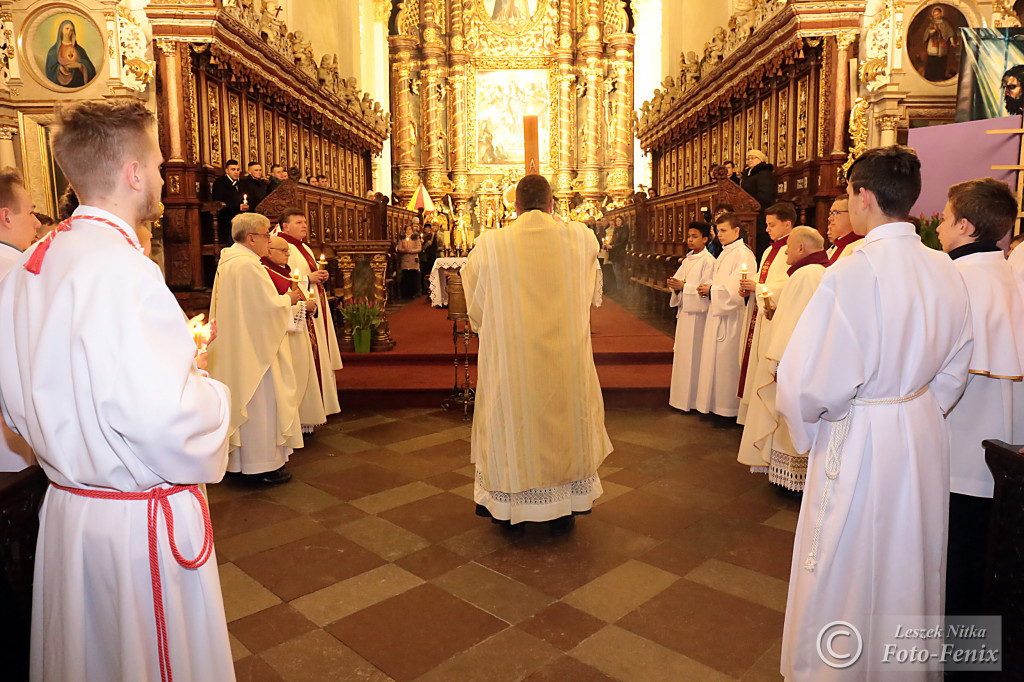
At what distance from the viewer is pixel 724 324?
649 cm

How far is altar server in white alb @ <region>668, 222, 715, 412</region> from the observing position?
6769mm

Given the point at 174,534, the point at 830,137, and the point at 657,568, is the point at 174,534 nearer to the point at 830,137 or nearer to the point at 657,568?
the point at 657,568

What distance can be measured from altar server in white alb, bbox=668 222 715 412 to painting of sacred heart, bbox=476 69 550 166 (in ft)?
51.3

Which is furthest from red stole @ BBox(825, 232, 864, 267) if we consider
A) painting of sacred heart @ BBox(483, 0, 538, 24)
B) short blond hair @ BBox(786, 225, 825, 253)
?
painting of sacred heart @ BBox(483, 0, 538, 24)

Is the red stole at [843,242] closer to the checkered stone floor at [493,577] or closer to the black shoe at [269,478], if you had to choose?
the checkered stone floor at [493,577]

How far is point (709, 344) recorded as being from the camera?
6555 millimetres

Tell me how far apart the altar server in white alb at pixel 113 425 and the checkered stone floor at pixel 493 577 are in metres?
1.07

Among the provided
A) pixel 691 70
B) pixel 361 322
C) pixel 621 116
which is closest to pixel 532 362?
pixel 361 322

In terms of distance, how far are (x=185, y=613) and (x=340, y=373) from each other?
6202 millimetres

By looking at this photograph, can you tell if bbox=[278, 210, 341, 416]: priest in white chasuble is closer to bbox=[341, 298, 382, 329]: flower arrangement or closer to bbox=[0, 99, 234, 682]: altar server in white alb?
bbox=[341, 298, 382, 329]: flower arrangement

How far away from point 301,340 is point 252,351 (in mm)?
849

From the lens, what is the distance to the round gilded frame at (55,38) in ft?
32.7

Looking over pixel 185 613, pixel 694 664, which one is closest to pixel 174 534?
pixel 185 613

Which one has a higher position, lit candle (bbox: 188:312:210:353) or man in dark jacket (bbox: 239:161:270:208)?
man in dark jacket (bbox: 239:161:270:208)
